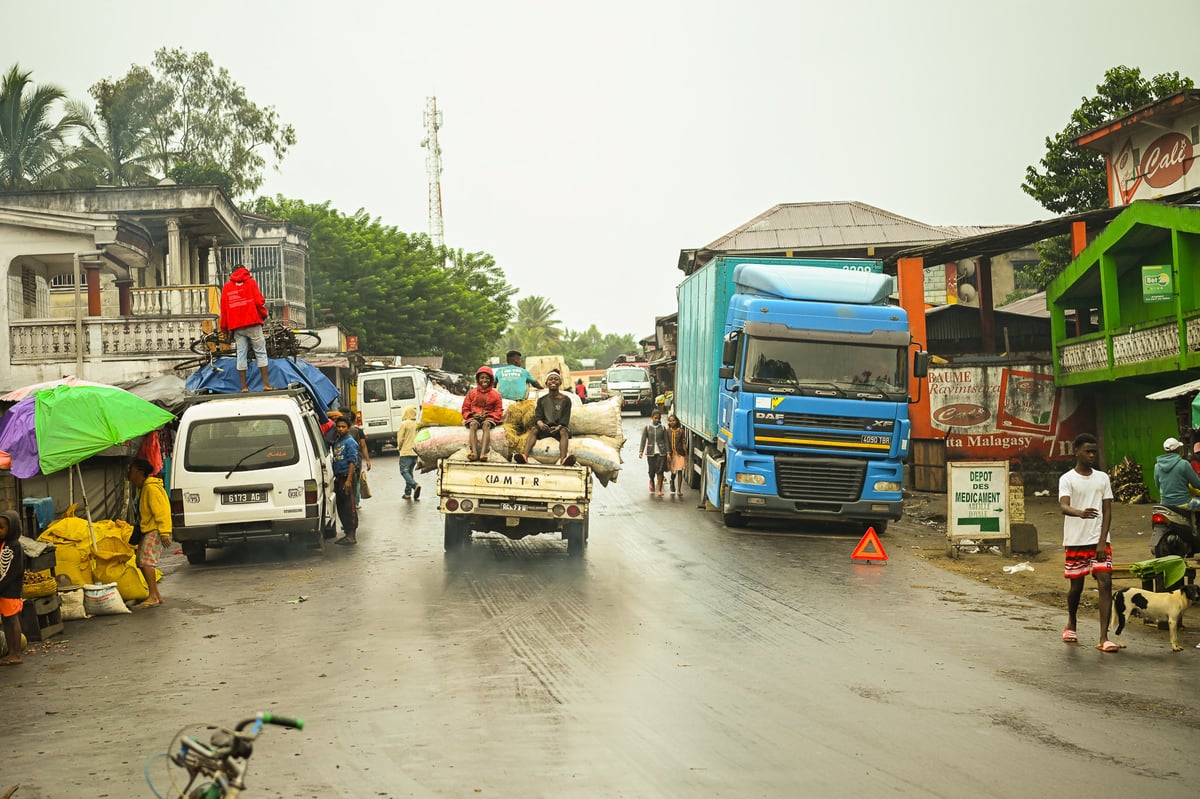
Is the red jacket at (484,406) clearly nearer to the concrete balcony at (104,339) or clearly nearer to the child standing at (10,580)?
the child standing at (10,580)

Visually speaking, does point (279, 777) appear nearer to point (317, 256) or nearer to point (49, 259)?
point (49, 259)

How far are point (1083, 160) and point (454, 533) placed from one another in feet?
96.7

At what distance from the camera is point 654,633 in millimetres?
10383

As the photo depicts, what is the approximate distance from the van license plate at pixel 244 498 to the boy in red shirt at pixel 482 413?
2.61 meters

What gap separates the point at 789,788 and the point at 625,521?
13935 mm

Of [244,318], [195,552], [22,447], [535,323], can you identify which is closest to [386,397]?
[244,318]

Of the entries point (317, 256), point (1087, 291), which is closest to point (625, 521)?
point (1087, 291)

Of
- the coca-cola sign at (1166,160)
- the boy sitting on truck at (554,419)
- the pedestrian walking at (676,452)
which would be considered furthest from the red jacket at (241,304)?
the coca-cola sign at (1166,160)

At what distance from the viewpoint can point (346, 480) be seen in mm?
17734

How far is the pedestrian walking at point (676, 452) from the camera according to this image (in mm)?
25141

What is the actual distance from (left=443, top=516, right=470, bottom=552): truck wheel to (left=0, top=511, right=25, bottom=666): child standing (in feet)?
19.9

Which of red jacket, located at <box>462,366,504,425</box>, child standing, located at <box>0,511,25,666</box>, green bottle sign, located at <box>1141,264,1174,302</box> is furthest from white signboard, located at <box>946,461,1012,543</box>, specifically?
child standing, located at <box>0,511,25,666</box>

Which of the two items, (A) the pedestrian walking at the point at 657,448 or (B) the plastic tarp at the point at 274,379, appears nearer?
(B) the plastic tarp at the point at 274,379

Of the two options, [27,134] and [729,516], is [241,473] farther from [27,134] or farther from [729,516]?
[27,134]
